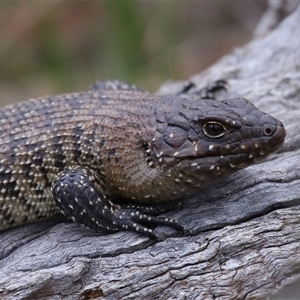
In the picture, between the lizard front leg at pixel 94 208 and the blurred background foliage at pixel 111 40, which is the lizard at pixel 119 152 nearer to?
the lizard front leg at pixel 94 208

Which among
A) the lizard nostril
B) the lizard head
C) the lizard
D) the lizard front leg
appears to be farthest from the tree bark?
the lizard nostril

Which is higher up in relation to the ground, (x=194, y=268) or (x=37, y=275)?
(x=37, y=275)

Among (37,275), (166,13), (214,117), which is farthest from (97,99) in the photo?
(166,13)

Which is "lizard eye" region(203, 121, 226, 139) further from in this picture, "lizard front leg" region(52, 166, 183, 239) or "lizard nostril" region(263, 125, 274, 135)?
"lizard front leg" region(52, 166, 183, 239)

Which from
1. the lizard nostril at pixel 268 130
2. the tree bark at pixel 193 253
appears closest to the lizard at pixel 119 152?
the lizard nostril at pixel 268 130

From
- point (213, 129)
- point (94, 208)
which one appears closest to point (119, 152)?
point (94, 208)

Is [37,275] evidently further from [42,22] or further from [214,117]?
[42,22]

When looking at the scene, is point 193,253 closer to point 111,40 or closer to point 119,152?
point 119,152
